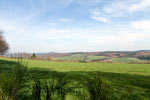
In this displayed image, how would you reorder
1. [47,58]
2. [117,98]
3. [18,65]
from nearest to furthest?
[18,65] < [117,98] < [47,58]

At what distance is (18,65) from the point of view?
1.72m

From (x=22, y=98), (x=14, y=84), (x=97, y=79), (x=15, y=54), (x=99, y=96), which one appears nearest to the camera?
(x=99, y=96)

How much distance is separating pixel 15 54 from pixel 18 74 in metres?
0.42

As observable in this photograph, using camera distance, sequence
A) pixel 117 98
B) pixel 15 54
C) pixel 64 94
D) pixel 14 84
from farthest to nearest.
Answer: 1. pixel 64 94
2. pixel 117 98
3. pixel 15 54
4. pixel 14 84

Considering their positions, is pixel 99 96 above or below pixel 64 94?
above

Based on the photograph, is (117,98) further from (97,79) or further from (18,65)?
(18,65)

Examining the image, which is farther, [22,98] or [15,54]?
[22,98]

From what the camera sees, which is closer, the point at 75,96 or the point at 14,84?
the point at 14,84

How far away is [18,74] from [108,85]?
1.31 m

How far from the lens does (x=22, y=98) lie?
11.7ft

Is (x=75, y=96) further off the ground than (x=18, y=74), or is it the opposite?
(x=18, y=74)

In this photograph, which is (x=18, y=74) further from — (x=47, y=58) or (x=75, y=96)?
(x=47, y=58)

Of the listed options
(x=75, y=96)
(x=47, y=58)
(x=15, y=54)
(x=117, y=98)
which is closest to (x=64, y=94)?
(x=75, y=96)

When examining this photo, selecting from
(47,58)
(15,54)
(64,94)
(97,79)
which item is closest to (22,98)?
(64,94)
